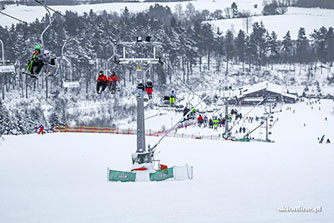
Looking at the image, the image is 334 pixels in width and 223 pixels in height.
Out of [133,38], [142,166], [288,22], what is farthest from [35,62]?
[288,22]

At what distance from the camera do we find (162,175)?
1606 cm

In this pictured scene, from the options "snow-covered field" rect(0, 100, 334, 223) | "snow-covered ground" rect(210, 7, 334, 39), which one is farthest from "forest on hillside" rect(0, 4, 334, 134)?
"snow-covered ground" rect(210, 7, 334, 39)

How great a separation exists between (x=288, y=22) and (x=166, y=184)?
134 metres

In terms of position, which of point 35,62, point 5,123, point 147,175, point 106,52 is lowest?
point 5,123

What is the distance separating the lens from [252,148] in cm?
2616

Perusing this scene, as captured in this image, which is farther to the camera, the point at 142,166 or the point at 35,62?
the point at 142,166

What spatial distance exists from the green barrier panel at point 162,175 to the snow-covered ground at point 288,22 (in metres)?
114

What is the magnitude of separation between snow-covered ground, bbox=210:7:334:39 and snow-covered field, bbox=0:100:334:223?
346ft

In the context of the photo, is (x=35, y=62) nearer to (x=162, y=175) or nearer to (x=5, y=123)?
(x=162, y=175)

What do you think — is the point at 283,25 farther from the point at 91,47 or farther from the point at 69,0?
the point at 69,0

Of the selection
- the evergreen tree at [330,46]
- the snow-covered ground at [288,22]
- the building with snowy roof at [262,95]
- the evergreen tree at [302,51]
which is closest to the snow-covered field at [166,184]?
the building with snowy roof at [262,95]

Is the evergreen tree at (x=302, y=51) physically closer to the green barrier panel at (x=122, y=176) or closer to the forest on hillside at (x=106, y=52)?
the forest on hillside at (x=106, y=52)

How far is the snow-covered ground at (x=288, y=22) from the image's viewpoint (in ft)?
422

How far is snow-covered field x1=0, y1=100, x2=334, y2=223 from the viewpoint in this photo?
10.1 metres
